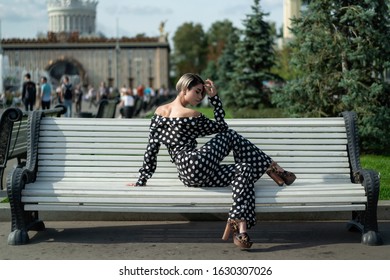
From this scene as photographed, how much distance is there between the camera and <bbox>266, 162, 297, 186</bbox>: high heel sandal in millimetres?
6305

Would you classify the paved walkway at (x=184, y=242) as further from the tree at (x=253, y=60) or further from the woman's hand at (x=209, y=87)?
the tree at (x=253, y=60)

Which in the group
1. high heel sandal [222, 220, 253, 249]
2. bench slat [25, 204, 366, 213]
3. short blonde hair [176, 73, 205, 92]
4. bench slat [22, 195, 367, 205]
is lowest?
high heel sandal [222, 220, 253, 249]

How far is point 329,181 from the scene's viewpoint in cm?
662

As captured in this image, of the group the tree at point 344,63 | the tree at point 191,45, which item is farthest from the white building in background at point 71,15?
the tree at point 344,63

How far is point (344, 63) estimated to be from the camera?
42.3ft

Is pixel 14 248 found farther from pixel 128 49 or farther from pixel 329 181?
pixel 128 49

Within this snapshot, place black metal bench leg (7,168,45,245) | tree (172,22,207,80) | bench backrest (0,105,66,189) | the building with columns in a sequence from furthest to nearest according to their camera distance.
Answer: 1. tree (172,22,207,80)
2. the building with columns
3. bench backrest (0,105,66,189)
4. black metal bench leg (7,168,45,245)

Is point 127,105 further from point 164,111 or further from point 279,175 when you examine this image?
point 279,175

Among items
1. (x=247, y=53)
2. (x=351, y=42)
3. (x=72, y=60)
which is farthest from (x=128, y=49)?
(x=351, y=42)

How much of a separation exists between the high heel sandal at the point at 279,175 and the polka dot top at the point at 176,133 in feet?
1.80

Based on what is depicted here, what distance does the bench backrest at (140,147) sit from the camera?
670 centimetres

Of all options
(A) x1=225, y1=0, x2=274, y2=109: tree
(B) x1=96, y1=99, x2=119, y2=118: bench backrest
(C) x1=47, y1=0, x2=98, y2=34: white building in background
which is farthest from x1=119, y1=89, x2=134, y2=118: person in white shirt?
(C) x1=47, y1=0, x2=98, y2=34: white building in background

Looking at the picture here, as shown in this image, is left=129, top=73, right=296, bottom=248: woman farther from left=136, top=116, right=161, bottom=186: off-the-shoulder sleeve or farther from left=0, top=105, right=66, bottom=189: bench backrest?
left=0, top=105, right=66, bottom=189: bench backrest

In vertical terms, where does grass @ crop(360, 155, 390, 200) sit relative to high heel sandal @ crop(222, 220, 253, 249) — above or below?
below
